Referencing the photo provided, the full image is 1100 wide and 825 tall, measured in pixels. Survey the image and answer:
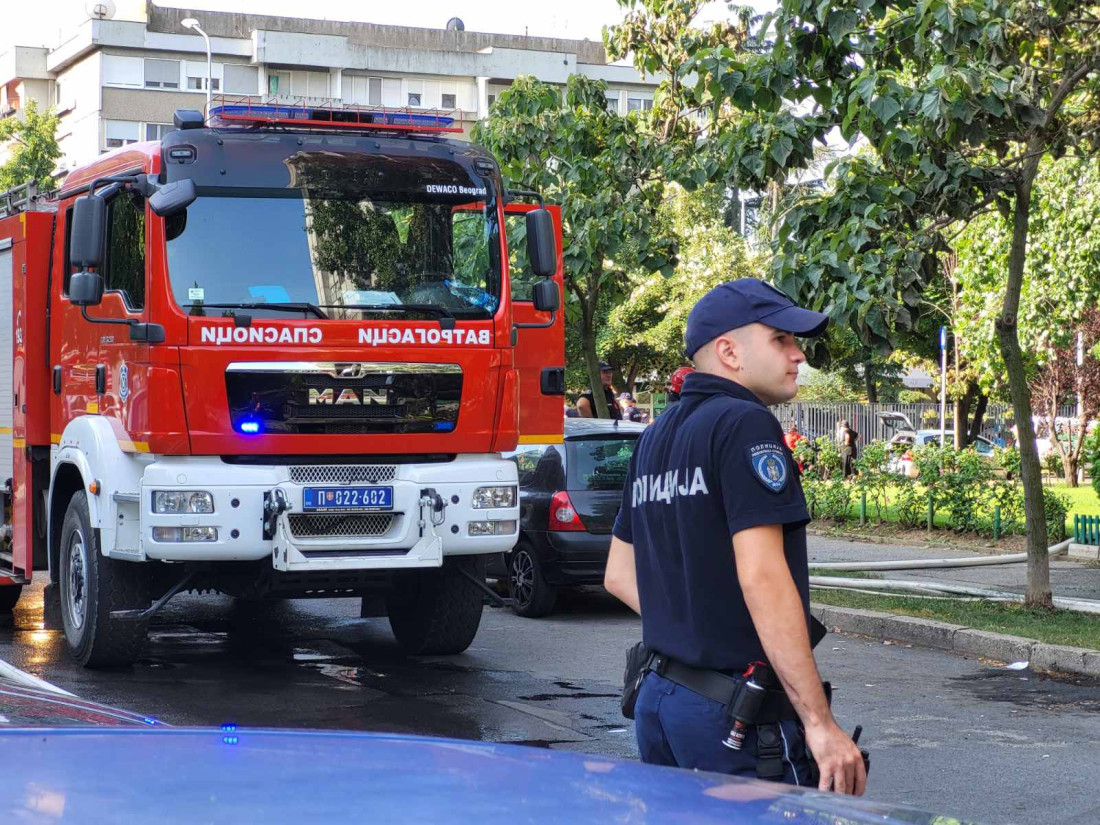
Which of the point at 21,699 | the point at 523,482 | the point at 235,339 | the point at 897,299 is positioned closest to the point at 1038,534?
the point at 897,299

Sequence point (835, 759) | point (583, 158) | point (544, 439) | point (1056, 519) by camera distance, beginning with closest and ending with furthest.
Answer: point (835, 759) → point (544, 439) → point (583, 158) → point (1056, 519)

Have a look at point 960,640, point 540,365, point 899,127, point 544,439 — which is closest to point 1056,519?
point 960,640

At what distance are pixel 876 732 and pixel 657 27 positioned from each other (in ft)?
32.6

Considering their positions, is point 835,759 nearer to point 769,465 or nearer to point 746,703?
point 746,703

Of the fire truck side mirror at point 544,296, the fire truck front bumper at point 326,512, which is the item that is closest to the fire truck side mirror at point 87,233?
the fire truck front bumper at point 326,512

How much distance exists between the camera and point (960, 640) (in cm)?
1083

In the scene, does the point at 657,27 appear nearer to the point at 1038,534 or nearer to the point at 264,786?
the point at 1038,534

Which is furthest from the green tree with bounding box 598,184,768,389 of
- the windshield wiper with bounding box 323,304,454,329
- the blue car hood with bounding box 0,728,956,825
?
the blue car hood with bounding box 0,728,956,825

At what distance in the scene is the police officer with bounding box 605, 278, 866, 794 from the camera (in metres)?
3.42

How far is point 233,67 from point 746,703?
221ft

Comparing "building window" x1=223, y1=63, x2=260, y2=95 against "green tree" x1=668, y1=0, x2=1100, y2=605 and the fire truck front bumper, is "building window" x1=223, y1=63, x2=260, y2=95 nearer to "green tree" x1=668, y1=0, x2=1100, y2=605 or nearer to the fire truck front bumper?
"green tree" x1=668, y1=0, x2=1100, y2=605

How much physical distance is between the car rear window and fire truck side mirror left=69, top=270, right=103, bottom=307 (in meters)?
4.46

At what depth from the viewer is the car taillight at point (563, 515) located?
12.2 metres

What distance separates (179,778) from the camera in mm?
2369
